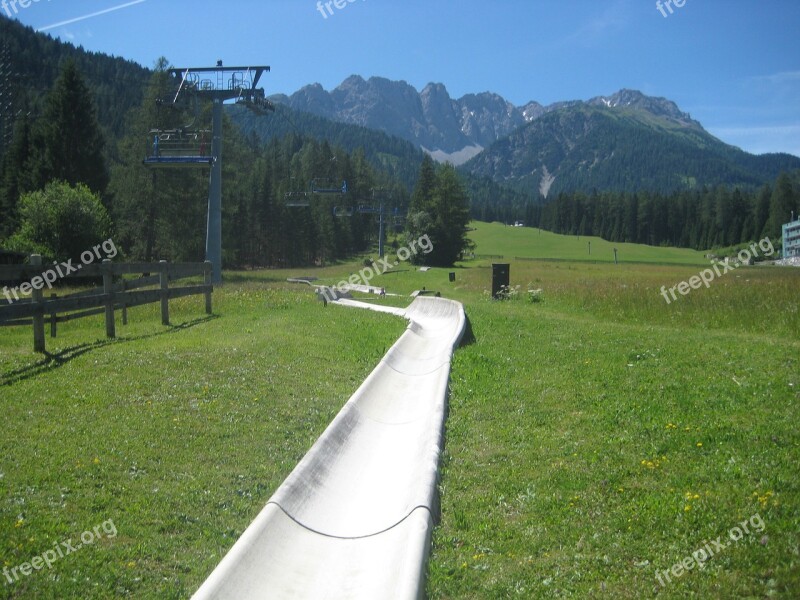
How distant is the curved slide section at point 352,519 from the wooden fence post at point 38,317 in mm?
6107

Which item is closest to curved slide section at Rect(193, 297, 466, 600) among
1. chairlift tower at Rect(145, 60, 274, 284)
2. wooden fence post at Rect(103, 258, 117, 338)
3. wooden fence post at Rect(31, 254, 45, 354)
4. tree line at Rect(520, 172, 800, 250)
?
wooden fence post at Rect(31, 254, 45, 354)

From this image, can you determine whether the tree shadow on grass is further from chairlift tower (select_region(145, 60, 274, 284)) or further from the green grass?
chairlift tower (select_region(145, 60, 274, 284))

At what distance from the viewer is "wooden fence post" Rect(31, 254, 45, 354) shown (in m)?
11.6

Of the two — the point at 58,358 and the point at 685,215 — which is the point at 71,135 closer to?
the point at 58,358

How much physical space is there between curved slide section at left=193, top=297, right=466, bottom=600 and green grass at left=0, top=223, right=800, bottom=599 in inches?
11.1

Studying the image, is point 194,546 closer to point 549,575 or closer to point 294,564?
point 294,564

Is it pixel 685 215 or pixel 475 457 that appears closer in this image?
pixel 475 457

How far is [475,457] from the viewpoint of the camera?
7547mm

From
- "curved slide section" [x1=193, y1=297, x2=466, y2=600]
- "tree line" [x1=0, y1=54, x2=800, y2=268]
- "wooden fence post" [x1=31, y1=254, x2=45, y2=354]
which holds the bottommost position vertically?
"curved slide section" [x1=193, y1=297, x2=466, y2=600]

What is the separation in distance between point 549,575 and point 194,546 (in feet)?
8.75

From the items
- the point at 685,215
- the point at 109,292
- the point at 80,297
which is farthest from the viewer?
the point at 685,215

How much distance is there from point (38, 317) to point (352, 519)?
8.53 m

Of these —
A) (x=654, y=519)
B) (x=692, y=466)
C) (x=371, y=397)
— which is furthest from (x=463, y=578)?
(x=371, y=397)

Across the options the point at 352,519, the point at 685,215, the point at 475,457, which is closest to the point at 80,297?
the point at 475,457
